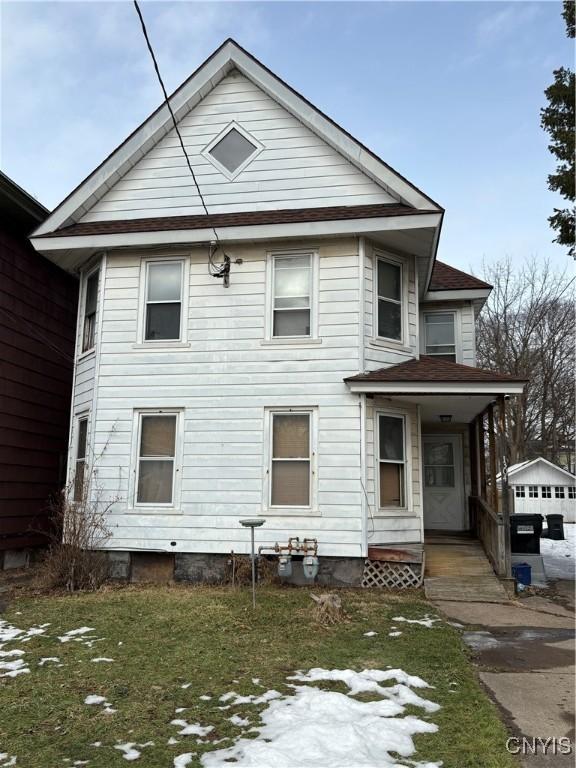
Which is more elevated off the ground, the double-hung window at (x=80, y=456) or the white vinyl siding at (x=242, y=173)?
the white vinyl siding at (x=242, y=173)

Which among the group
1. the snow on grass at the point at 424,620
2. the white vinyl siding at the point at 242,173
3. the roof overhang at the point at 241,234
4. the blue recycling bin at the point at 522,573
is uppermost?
the white vinyl siding at the point at 242,173

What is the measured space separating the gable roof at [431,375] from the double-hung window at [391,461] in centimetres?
82

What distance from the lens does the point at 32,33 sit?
9.74 meters

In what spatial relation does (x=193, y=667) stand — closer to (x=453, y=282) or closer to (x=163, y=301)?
(x=163, y=301)

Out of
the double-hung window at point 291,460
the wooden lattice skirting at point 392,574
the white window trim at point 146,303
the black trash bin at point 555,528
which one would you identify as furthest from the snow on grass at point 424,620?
the black trash bin at point 555,528

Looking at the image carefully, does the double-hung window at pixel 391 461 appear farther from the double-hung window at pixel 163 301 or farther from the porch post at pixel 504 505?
the double-hung window at pixel 163 301

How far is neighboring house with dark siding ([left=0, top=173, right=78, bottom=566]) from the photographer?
11.9 metres

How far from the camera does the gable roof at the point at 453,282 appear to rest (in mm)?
13000

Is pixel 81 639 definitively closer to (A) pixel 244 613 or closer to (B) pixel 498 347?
(A) pixel 244 613

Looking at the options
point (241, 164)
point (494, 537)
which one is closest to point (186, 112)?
point (241, 164)

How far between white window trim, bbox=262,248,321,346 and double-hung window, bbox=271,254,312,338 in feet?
0.11

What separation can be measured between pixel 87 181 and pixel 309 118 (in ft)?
14.2

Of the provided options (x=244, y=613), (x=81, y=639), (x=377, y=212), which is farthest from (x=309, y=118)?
(x=81, y=639)

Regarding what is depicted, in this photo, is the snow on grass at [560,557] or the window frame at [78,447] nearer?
the window frame at [78,447]
